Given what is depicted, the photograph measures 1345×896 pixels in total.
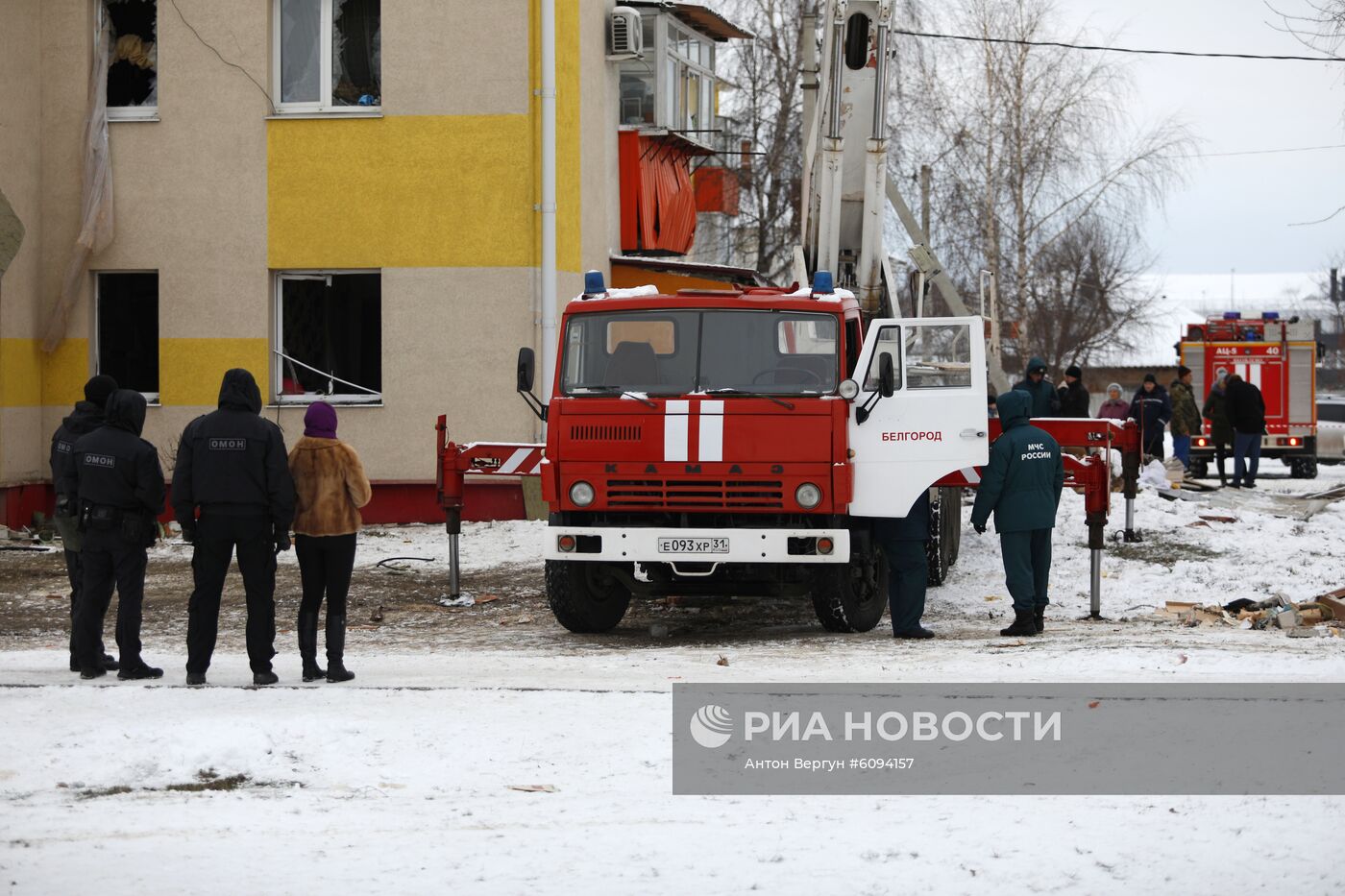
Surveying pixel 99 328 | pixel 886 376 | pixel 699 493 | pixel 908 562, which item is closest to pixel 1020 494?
pixel 908 562

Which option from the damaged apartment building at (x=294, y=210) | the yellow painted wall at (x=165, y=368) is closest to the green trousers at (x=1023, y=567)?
the damaged apartment building at (x=294, y=210)

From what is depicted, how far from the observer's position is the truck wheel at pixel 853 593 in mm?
11344

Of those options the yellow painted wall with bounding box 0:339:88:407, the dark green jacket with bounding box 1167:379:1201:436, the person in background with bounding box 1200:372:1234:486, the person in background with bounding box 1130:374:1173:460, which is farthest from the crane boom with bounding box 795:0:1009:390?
the person in background with bounding box 1200:372:1234:486

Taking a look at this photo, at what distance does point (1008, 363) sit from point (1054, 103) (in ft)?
35.3

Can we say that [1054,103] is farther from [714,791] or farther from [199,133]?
[714,791]

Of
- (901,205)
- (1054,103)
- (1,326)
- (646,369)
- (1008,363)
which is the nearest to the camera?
(646,369)

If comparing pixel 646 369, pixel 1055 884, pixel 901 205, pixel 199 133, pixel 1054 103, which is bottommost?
pixel 1055 884

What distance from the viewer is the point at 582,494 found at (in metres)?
11.1

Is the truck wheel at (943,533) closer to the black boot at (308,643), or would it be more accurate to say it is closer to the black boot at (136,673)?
the black boot at (308,643)

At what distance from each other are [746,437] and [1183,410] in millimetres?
17471

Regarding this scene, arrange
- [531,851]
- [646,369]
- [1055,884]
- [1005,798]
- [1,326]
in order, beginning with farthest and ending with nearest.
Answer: [1,326], [646,369], [1005,798], [531,851], [1055,884]

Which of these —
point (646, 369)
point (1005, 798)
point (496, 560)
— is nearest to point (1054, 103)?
point (496, 560)

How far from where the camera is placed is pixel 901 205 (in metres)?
16.2

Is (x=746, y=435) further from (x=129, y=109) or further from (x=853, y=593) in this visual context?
(x=129, y=109)
